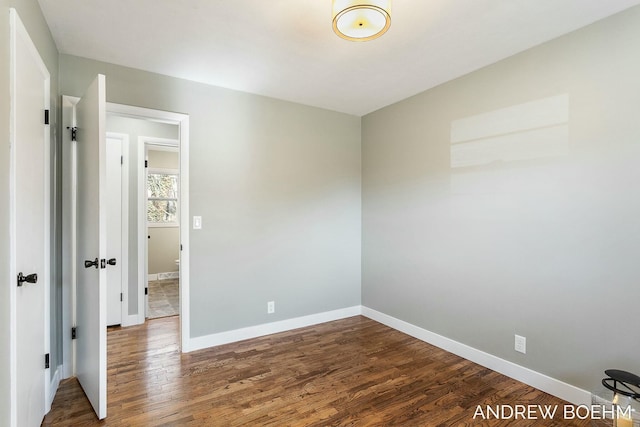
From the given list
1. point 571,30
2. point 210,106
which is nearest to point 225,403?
point 210,106

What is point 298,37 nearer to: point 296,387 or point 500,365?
point 296,387

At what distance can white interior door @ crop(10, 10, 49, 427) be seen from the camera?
152 cm

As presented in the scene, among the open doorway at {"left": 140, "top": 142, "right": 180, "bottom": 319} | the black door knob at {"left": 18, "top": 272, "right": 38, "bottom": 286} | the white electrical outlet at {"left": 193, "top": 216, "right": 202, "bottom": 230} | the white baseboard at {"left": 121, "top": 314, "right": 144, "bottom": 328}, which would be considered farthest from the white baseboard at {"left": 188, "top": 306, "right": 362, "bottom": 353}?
the open doorway at {"left": 140, "top": 142, "right": 180, "bottom": 319}

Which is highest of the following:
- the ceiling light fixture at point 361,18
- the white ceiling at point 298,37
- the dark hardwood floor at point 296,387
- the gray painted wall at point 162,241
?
the white ceiling at point 298,37

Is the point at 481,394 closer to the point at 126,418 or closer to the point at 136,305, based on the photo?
the point at 126,418

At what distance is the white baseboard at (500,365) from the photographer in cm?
220

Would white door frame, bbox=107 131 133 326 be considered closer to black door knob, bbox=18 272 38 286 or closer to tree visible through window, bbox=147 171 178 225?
black door knob, bbox=18 272 38 286

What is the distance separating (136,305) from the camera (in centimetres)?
380

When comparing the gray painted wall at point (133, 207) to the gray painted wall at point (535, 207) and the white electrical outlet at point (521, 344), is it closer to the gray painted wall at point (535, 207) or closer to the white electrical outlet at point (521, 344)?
the gray painted wall at point (535, 207)

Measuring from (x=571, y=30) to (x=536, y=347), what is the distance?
88.6 inches

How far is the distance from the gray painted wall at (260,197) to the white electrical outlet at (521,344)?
6.37 ft

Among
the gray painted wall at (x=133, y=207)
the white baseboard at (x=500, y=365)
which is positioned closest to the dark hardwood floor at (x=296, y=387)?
the white baseboard at (x=500, y=365)

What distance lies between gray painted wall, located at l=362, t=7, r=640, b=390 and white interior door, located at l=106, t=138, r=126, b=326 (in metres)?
3.21

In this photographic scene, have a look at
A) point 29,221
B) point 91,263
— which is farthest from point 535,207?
point 29,221
